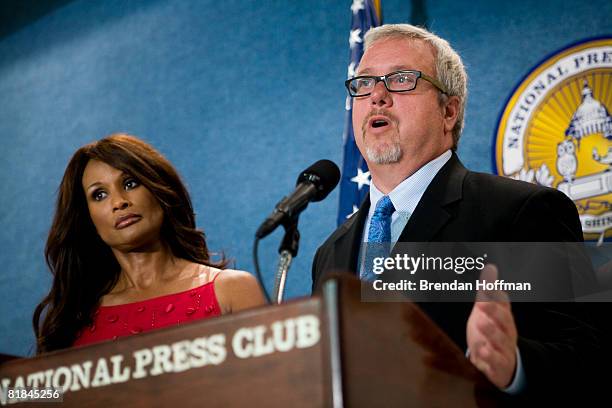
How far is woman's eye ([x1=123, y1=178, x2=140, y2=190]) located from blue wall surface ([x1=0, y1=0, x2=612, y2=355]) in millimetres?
1431

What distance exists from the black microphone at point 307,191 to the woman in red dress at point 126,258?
77 centimetres

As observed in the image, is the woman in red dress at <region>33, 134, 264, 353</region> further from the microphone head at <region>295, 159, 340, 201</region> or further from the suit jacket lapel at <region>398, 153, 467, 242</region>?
the microphone head at <region>295, 159, 340, 201</region>

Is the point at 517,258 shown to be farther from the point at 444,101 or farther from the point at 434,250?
the point at 444,101

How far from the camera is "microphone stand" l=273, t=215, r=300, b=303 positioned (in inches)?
45.9

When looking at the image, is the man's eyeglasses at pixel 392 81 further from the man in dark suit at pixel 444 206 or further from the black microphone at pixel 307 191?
the black microphone at pixel 307 191

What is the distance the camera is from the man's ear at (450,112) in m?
2.01

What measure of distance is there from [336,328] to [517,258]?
30.7 inches

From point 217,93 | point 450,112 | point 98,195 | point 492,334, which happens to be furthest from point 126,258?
point 217,93


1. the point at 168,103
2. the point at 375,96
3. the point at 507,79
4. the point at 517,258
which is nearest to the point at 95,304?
the point at 375,96

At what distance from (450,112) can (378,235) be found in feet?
1.59

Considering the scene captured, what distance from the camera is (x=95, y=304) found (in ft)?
7.38

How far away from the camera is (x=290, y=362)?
2.47 feet

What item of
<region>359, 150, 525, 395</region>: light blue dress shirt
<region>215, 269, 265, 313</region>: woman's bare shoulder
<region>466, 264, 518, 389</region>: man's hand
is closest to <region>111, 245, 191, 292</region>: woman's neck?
<region>215, 269, 265, 313</region>: woman's bare shoulder

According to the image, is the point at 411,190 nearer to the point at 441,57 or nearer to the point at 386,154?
the point at 386,154
